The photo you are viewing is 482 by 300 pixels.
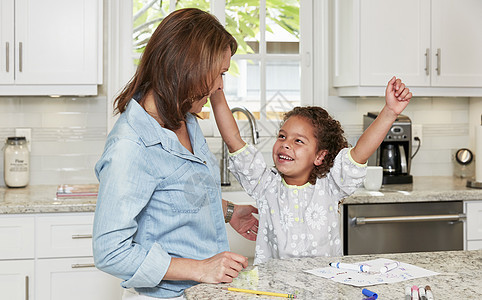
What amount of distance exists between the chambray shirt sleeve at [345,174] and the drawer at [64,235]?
1.31 m

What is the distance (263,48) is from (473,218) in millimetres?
1520

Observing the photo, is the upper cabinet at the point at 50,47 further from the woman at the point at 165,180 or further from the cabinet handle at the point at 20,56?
the woman at the point at 165,180

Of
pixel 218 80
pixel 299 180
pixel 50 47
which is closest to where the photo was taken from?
pixel 218 80

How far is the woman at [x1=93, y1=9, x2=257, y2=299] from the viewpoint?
134 centimetres

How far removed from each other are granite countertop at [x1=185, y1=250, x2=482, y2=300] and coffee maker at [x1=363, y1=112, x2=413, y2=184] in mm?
1845

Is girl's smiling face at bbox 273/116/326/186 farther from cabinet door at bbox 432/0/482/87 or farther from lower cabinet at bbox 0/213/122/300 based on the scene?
cabinet door at bbox 432/0/482/87

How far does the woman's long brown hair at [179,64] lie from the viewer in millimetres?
1436

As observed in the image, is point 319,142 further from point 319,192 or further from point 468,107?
point 468,107

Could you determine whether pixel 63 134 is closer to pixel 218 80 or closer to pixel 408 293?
pixel 218 80

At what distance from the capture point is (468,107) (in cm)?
387

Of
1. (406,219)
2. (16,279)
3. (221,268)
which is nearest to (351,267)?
(221,268)

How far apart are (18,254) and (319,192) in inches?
60.2

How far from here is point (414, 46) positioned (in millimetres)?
3342

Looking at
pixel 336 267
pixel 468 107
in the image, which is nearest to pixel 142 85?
pixel 336 267
